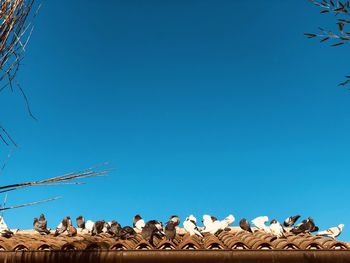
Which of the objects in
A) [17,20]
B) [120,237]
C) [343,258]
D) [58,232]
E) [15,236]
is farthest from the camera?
[58,232]

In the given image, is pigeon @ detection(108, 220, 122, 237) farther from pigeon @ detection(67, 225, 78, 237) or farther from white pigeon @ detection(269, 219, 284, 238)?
white pigeon @ detection(269, 219, 284, 238)

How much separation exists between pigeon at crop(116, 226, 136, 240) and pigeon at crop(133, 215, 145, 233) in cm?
80

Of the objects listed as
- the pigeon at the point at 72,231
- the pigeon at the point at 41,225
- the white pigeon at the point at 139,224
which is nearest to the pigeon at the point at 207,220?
the white pigeon at the point at 139,224

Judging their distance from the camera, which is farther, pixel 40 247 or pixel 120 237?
pixel 120 237

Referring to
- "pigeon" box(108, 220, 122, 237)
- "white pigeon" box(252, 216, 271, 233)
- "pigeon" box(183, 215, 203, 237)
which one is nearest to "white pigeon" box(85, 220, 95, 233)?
"pigeon" box(108, 220, 122, 237)

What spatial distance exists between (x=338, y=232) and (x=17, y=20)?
540cm

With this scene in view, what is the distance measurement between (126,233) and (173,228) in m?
0.75

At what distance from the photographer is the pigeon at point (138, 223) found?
7.92 metres

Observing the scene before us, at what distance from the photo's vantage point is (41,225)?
848 centimetres

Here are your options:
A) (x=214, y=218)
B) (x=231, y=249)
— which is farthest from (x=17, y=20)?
(x=214, y=218)

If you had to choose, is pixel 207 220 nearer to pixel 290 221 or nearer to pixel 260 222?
pixel 260 222

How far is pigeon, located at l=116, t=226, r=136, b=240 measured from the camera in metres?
6.90

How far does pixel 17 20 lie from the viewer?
416 cm

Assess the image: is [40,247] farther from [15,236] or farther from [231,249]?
[231,249]
